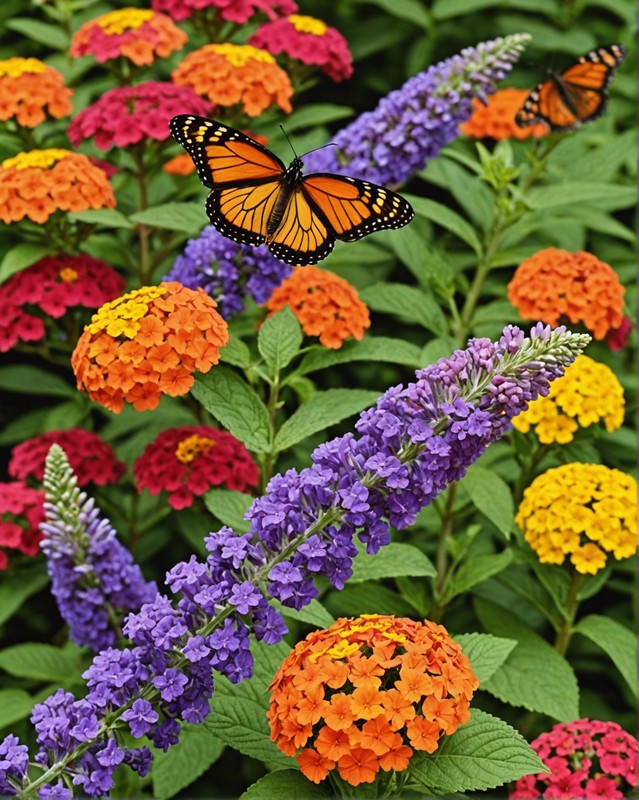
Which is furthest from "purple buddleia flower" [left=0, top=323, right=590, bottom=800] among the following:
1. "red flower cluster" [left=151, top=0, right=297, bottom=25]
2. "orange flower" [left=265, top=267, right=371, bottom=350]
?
"red flower cluster" [left=151, top=0, right=297, bottom=25]

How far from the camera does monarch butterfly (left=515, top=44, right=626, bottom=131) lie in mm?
4188

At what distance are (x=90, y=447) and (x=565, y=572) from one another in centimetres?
154

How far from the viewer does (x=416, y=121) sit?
147 inches

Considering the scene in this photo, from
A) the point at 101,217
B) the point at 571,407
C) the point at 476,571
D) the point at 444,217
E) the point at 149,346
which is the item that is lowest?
the point at 476,571

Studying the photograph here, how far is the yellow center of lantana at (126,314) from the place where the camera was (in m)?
2.67

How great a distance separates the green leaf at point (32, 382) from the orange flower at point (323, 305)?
3.27ft

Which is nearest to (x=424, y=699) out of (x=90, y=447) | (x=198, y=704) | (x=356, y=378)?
(x=198, y=704)

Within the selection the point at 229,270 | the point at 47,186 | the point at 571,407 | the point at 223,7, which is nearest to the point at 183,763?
the point at 229,270

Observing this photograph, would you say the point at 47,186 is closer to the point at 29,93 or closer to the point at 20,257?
the point at 20,257

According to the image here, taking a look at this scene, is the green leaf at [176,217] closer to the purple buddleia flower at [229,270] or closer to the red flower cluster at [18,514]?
the purple buddleia flower at [229,270]

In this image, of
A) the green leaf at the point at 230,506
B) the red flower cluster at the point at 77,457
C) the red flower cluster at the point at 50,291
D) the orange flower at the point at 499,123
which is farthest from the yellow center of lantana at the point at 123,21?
the green leaf at the point at 230,506

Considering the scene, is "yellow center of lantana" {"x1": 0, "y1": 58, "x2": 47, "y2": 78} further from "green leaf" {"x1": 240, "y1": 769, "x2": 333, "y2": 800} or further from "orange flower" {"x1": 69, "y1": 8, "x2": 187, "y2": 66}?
"green leaf" {"x1": 240, "y1": 769, "x2": 333, "y2": 800}

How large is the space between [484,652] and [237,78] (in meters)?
2.11

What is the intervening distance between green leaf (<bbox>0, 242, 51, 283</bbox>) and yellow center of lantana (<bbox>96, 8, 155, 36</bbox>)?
864 mm
